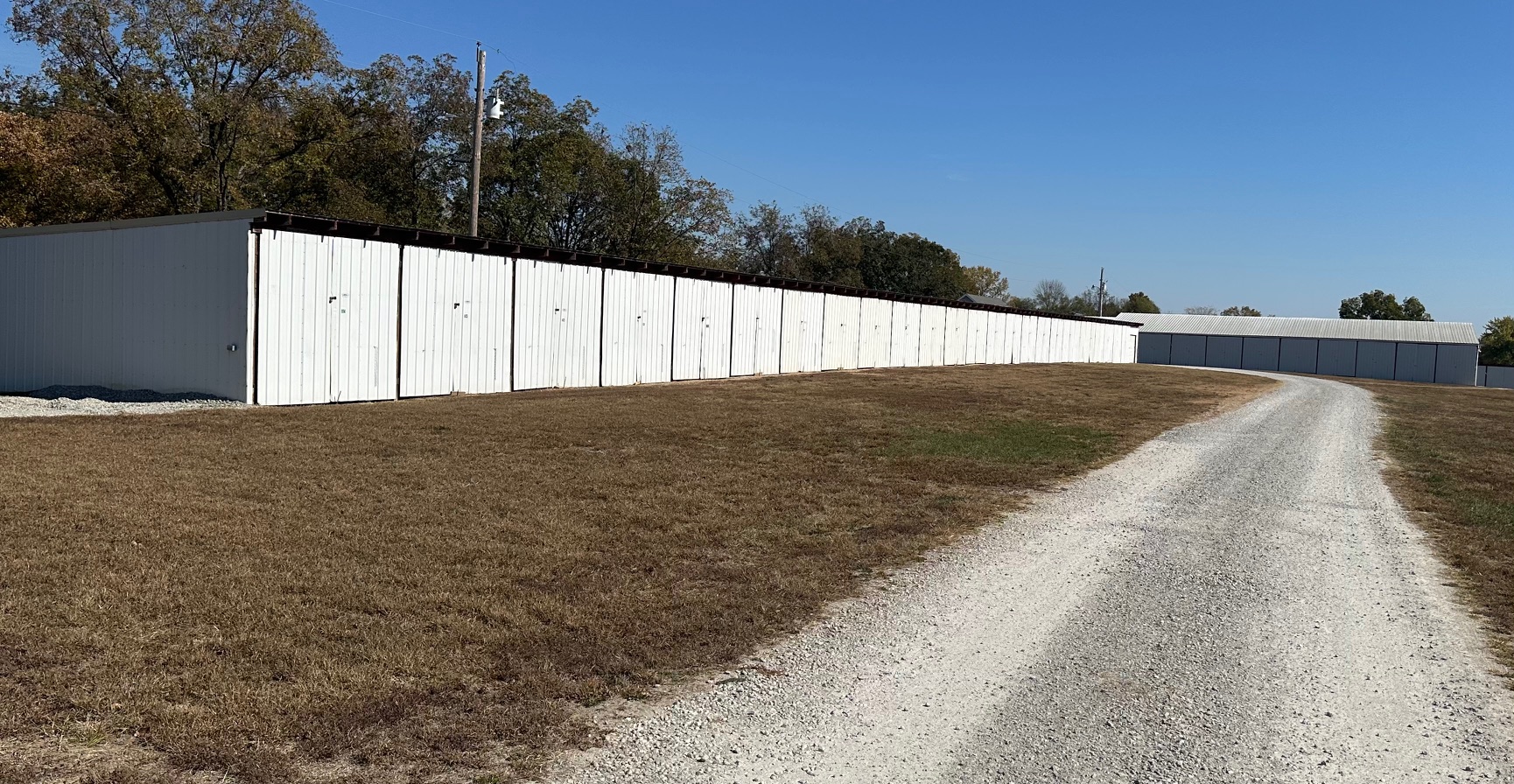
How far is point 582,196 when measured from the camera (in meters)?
55.0

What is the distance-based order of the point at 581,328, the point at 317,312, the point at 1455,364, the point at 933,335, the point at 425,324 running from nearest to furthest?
1. the point at 317,312
2. the point at 425,324
3. the point at 581,328
4. the point at 933,335
5. the point at 1455,364

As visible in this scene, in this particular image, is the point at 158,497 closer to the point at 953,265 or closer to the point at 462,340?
the point at 462,340

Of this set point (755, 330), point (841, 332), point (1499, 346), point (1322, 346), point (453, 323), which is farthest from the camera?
point (1499, 346)

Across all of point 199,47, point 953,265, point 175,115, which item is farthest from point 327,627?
point 953,265

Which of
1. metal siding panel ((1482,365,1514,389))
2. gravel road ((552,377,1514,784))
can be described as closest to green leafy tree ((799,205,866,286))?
metal siding panel ((1482,365,1514,389))

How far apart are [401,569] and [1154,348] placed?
277 feet

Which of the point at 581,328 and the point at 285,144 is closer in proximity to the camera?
the point at 581,328

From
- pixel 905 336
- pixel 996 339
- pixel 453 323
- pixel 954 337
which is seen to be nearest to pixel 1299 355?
pixel 996 339

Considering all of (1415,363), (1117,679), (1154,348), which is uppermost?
(1154,348)

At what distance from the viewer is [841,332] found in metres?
39.5

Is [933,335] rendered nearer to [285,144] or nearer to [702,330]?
[702,330]

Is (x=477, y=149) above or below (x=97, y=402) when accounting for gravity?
above

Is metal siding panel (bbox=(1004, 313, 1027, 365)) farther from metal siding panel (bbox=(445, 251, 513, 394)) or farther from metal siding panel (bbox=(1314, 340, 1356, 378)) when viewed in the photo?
metal siding panel (bbox=(445, 251, 513, 394))

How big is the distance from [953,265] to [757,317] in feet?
236
